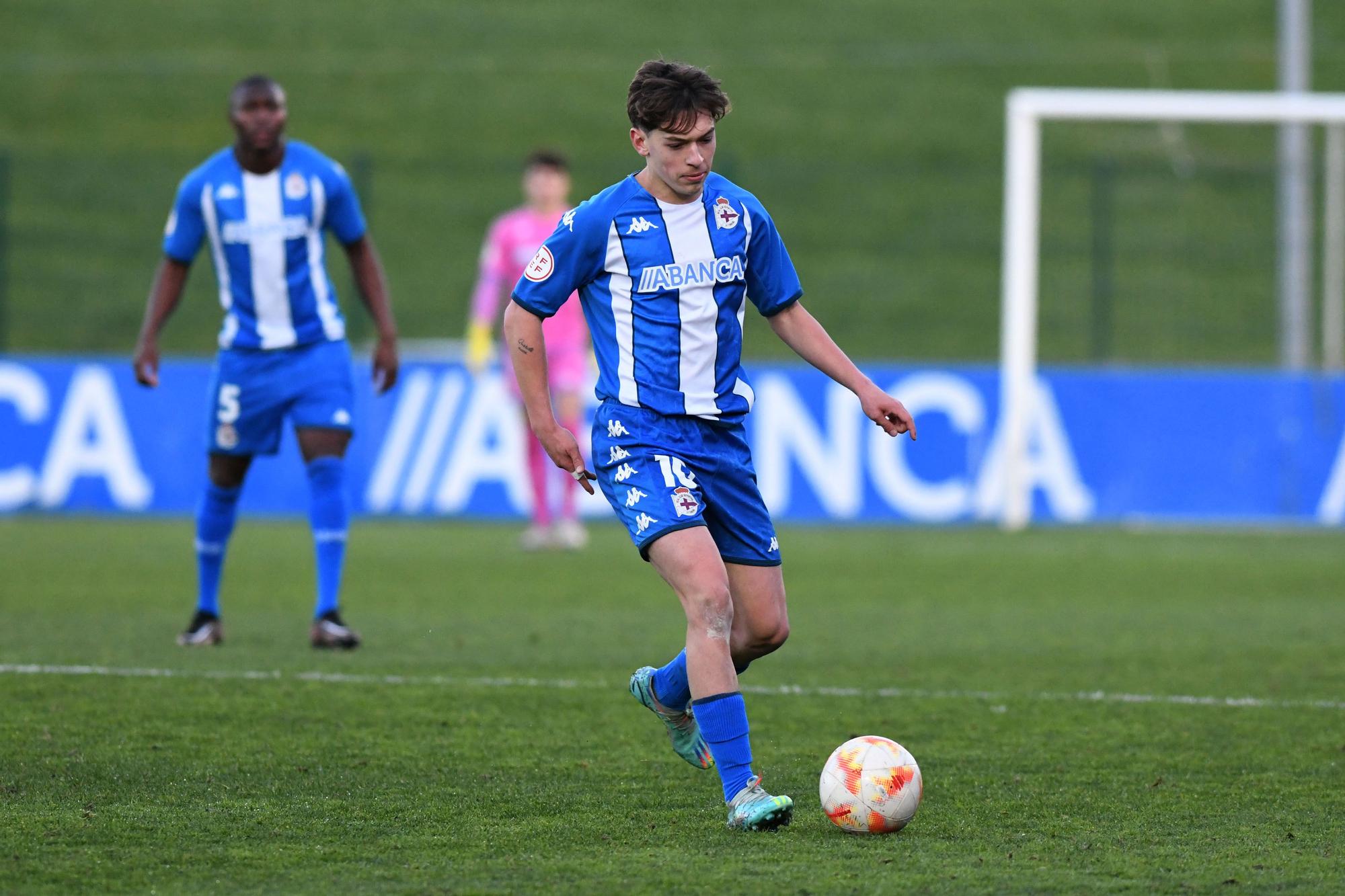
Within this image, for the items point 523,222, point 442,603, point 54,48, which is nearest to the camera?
point 442,603

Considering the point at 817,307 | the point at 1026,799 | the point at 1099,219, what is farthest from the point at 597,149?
the point at 1026,799

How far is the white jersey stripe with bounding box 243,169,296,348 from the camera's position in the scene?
751 centimetres

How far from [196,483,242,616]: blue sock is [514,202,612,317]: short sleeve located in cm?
308

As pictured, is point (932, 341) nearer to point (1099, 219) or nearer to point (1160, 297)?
point (1160, 297)

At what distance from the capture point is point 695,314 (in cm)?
489

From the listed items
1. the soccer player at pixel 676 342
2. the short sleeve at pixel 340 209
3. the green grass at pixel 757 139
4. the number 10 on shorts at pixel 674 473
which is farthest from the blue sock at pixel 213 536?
the green grass at pixel 757 139

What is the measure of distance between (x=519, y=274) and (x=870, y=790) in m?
8.07

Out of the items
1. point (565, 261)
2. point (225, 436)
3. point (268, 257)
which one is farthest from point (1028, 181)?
point (565, 261)

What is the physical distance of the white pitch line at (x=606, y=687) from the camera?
253 inches

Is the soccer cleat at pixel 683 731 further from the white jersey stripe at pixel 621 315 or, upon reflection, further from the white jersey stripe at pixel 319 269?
the white jersey stripe at pixel 319 269

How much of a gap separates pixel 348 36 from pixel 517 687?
86.4ft

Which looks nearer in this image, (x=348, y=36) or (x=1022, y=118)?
(x=1022, y=118)

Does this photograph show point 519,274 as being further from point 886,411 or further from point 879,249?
point 879,249

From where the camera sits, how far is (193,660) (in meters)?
7.05
